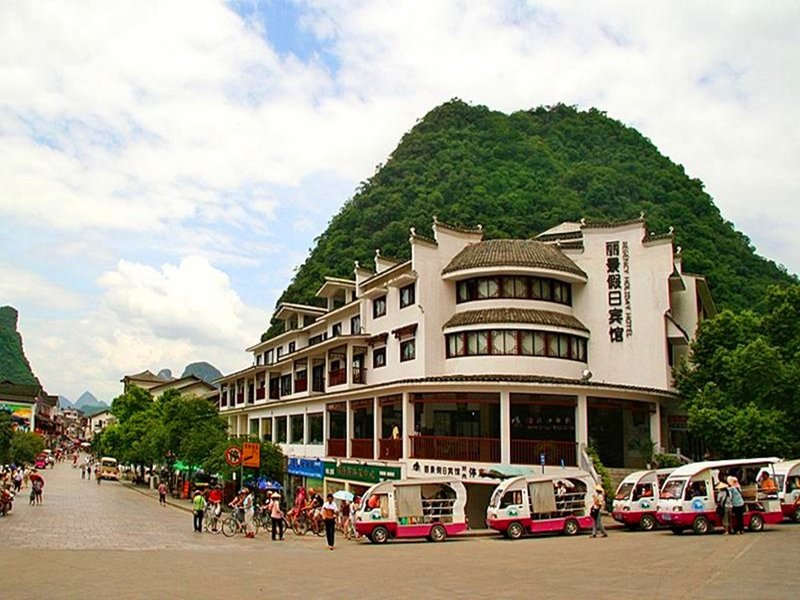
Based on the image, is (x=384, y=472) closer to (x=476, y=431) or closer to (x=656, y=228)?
(x=476, y=431)

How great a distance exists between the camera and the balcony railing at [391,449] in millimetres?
34219

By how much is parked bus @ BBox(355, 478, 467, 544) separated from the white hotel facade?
478 centimetres

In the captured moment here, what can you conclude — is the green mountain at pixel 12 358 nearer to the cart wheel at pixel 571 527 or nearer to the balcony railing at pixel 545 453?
the balcony railing at pixel 545 453

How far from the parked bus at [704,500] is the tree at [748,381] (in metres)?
6.21

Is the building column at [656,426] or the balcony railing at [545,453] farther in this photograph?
the building column at [656,426]

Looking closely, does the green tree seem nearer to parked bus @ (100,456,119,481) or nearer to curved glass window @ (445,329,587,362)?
parked bus @ (100,456,119,481)

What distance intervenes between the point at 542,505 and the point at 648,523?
12.0ft

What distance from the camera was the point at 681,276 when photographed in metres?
39.2

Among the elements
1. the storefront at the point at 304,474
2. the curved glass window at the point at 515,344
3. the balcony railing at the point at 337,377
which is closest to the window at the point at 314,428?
the storefront at the point at 304,474

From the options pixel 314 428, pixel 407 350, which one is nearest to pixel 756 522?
pixel 407 350

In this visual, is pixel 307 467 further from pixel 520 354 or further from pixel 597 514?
pixel 597 514

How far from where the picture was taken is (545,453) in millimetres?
31031

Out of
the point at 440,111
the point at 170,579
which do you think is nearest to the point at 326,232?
the point at 440,111

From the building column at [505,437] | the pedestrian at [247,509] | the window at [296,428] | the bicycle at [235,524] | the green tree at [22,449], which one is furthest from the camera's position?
the green tree at [22,449]
